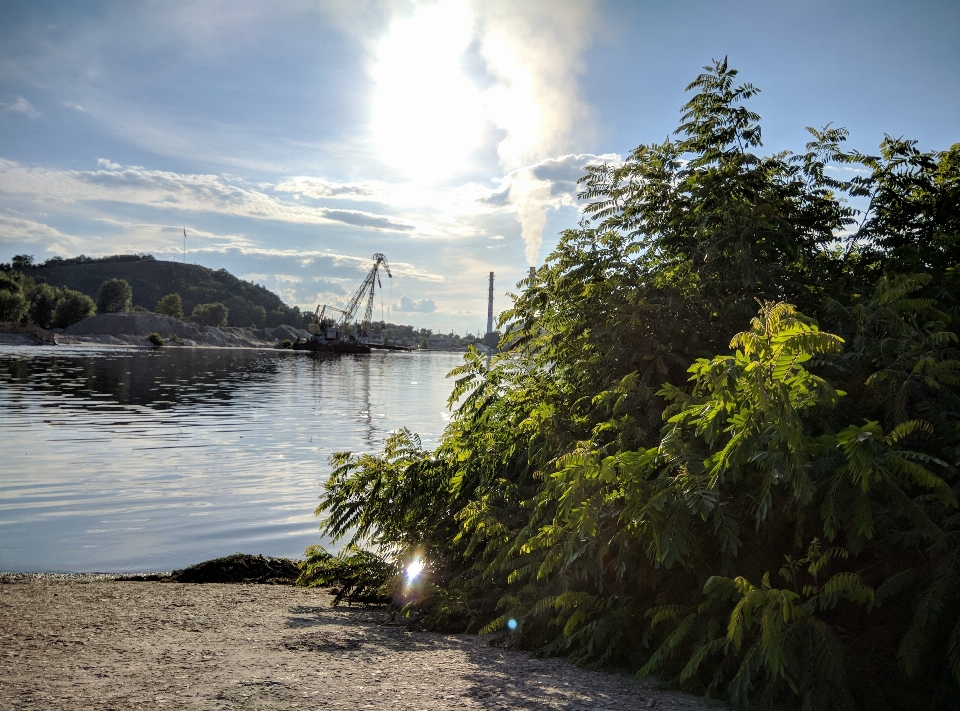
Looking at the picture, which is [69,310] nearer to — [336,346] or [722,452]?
[336,346]

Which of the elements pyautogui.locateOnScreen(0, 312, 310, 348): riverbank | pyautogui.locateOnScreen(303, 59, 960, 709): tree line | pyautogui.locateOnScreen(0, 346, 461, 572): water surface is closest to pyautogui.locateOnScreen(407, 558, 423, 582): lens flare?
pyautogui.locateOnScreen(303, 59, 960, 709): tree line

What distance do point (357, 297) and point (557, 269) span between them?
156m

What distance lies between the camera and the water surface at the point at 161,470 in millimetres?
11516

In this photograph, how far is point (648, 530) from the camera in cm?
441

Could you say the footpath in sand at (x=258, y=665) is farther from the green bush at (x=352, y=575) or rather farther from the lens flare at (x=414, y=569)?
the green bush at (x=352, y=575)

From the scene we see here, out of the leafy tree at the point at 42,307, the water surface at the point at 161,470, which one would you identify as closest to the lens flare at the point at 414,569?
the water surface at the point at 161,470

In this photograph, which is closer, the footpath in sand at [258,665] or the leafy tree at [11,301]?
the footpath in sand at [258,665]

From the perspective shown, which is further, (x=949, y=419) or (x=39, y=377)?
(x=39, y=377)

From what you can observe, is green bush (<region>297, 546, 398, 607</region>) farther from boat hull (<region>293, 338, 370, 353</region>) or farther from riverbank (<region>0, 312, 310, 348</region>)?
boat hull (<region>293, 338, 370, 353</region>)

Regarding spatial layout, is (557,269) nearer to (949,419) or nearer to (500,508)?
(500,508)

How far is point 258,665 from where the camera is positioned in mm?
4746

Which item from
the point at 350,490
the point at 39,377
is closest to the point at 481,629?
the point at 350,490

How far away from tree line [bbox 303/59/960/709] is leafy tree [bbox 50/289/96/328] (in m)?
177

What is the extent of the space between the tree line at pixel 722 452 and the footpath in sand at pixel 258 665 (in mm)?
448
